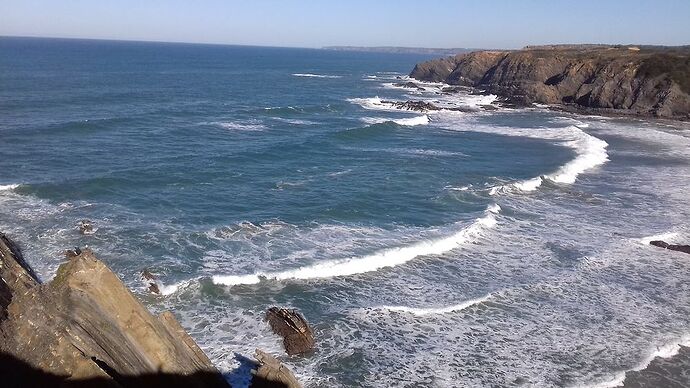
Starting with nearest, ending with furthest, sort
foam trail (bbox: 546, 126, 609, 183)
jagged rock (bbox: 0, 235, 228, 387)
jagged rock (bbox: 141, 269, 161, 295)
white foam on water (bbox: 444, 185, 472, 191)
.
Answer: jagged rock (bbox: 0, 235, 228, 387) < jagged rock (bbox: 141, 269, 161, 295) < white foam on water (bbox: 444, 185, 472, 191) < foam trail (bbox: 546, 126, 609, 183)

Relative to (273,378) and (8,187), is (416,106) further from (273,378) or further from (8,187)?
(273,378)

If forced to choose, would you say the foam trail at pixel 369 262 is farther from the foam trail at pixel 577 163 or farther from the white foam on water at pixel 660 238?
the foam trail at pixel 577 163

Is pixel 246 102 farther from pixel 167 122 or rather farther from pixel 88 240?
pixel 88 240

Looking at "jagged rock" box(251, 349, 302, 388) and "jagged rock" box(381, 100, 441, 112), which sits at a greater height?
"jagged rock" box(251, 349, 302, 388)

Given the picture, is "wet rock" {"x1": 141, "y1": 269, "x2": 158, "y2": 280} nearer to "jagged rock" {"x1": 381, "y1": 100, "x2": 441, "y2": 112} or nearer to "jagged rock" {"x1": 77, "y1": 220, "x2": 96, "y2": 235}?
"jagged rock" {"x1": 77, "y1": 220, "x2": 96, "y2": 235}

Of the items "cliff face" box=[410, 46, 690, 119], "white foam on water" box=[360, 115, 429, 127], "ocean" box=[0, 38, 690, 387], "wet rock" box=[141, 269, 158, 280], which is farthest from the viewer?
"cliff face" box=[410, 46, 690, 119]

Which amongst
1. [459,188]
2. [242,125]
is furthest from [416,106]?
[459,188]

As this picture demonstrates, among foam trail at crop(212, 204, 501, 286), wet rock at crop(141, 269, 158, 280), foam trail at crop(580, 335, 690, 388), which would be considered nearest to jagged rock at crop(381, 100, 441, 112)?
foam trail at crop(212, 204, 501, 286)

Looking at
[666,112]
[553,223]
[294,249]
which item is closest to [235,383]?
[294,249]
